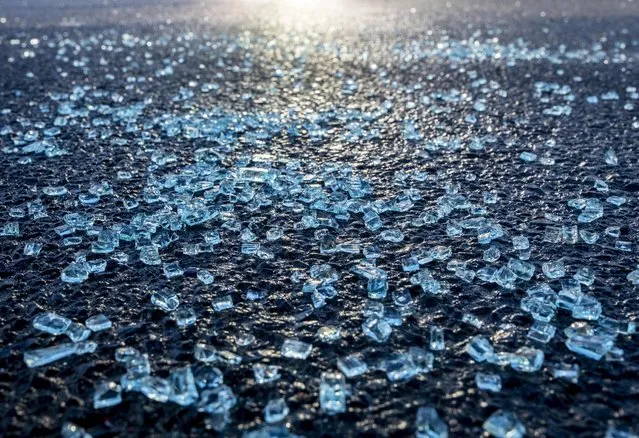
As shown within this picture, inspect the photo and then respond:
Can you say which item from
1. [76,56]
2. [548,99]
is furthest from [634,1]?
[76,56]

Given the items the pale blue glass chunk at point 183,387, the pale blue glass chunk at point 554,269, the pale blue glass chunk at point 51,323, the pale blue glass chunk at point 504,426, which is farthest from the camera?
the pale blue glass chunk at point 554,269

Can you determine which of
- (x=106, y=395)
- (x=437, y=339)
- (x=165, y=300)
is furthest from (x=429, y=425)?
(x=165, y=300)

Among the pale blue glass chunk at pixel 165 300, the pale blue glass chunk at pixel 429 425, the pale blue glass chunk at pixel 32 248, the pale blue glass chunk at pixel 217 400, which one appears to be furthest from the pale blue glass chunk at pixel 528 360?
the pale blue glass chunk at pixel 32 248

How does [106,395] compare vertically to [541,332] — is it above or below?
below

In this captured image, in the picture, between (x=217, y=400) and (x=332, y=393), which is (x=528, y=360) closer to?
(x=332, y=393)

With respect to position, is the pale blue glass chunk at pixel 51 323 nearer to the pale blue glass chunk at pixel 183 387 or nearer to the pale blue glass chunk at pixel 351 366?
the pale blue glass chunk at pixel 183 387

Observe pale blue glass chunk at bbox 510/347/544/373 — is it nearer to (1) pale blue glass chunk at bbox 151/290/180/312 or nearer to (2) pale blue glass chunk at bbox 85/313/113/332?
(1) pale blue glass chunk at bbox 151/290/180/312

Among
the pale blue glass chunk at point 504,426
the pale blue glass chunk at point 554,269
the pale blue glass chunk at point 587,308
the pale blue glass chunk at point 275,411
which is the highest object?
the pale blue glass chunk at point 554,269

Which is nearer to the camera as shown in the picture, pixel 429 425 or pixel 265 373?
pixel 429 425

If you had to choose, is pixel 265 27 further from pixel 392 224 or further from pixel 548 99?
pixel 392 224
